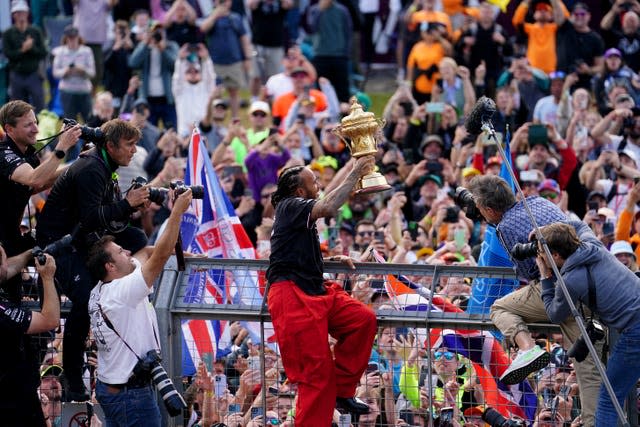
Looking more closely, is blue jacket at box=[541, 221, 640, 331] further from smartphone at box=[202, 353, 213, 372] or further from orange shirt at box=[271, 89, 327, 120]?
orange shirt at box=[271, 89, 327, 120]

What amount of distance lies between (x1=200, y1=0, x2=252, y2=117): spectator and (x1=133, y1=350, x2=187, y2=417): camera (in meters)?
15.1

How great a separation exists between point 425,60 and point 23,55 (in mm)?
6532

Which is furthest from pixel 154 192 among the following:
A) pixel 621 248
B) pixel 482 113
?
pixel 621 248

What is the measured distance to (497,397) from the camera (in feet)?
32.4

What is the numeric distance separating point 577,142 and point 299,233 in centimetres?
980

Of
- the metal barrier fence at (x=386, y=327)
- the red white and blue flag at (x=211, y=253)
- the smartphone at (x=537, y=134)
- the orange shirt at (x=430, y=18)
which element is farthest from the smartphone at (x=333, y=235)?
the orange shirt at (x=430, y=18)

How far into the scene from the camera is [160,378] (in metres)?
9.28

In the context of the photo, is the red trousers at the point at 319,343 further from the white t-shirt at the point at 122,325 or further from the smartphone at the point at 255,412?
the white t-shirt at the point at 122,325

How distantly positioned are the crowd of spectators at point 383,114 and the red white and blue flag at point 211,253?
302mm

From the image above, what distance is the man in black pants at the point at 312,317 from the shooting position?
948cm

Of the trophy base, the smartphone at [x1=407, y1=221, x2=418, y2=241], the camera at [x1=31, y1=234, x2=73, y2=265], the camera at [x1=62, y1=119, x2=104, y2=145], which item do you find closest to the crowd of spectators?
the smartphone at [x1=407, y1=221, x2=418, y2=241]

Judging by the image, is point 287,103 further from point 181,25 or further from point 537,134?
point 537,134

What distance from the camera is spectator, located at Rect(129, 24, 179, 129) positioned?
22781 mm

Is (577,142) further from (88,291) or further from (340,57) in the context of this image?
(88,291)
